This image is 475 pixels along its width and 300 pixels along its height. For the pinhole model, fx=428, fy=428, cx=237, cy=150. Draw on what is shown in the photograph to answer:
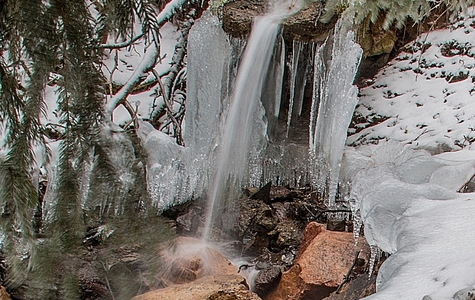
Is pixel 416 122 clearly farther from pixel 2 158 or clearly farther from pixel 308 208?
pixel 2 158

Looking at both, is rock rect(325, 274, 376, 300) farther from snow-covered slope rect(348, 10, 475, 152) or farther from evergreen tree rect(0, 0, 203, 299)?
snow-covered slope rect(348, 10, 475, 152)

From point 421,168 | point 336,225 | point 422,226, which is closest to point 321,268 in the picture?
point 336,225

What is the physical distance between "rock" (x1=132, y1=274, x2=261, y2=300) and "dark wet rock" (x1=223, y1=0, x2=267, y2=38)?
11.2ft

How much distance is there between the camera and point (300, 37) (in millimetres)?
5547

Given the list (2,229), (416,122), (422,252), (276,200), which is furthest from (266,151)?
(2,229)

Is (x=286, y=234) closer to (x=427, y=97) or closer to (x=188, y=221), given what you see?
(x=188, y=221)

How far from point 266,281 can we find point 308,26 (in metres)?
3.22

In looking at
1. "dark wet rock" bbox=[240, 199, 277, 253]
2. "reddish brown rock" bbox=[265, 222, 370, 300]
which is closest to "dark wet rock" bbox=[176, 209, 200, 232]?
"dark wet rock" bbox=[240, 199, 277, 253]

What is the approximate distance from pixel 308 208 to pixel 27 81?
4552mm

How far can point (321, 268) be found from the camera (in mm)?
3430

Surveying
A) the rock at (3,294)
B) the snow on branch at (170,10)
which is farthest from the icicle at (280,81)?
the rock at (3,294)

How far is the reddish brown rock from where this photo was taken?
10.9ft

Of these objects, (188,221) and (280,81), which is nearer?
(188,221)

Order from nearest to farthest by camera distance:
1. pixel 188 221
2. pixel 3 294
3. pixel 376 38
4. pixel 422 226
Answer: pixel 422 226
pixel 3 294
pixel 188 221
pixel 376 38
